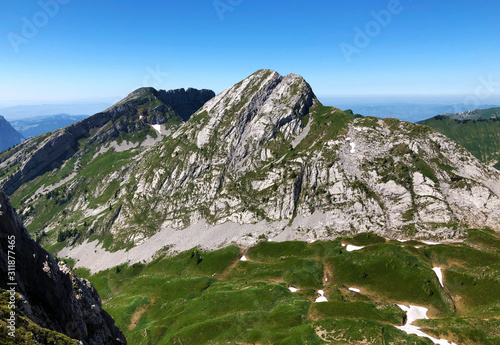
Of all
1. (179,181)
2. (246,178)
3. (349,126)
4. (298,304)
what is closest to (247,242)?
(246,178)

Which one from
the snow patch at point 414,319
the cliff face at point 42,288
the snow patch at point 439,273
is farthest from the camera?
the snow patch at point 439,273

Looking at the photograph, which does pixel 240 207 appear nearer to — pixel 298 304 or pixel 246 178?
pixel 246 178

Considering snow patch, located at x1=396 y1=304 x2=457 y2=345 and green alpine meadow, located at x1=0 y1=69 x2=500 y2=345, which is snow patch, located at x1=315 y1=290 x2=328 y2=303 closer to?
green alpine meadow, located at x1=0 y1=69 x2=500 y2=345

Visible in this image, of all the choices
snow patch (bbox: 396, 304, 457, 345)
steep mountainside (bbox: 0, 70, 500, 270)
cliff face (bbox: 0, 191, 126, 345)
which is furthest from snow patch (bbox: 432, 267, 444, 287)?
cliff face (bbox: 0, 191, 126, 345)

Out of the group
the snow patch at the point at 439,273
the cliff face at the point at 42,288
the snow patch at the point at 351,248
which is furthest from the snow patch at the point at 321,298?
the cliff face at the point at 42,288

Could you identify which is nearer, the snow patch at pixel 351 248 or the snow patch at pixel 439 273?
the snow patch at pixel 439 273

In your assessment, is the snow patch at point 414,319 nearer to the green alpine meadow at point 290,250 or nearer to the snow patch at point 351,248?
the green alpine meadow at point 290,250
